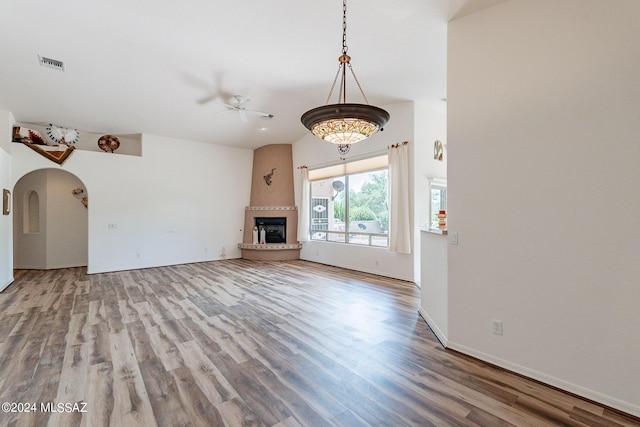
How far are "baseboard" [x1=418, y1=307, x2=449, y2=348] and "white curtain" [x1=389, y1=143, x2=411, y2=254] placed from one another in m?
1.87

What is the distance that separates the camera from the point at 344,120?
268cm

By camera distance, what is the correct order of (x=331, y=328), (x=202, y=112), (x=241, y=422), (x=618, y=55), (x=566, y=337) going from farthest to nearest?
1. (x=202, y=112)
2. (x=331, y=328)
3. (x=566, y=337)
4. (x=618, y=55)
5. (x=241, y=422)

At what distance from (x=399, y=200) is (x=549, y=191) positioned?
130 inches

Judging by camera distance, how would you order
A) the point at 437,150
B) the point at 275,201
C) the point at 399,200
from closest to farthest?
Answer: the point at 399,200 → the point at 437,150 → the point at 275,201

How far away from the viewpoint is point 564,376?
213 cm

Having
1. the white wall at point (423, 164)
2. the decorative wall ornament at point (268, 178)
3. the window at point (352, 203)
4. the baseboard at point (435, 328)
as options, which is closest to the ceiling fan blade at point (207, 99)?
the decorative wall ornament at point (268, 178)

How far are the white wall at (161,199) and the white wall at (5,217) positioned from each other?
0.28 m

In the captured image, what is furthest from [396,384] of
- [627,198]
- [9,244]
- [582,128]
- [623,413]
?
[9,244]

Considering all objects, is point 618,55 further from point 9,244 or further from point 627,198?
point 9,244

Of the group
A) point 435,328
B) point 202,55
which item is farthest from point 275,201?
point 435,328

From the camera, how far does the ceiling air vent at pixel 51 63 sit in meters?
4.24

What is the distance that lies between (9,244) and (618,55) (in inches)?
353

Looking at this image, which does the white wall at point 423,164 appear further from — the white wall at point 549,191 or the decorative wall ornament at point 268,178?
the decorative wall ornament at point 268,178

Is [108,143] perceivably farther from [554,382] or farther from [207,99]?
[554,382]
